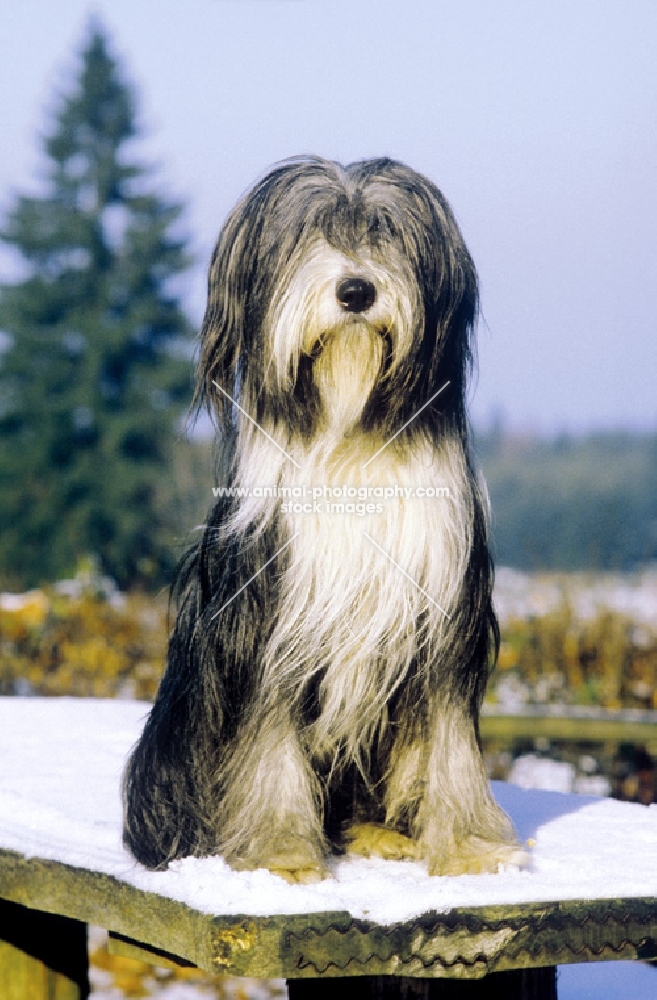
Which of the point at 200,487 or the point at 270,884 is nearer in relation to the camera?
the point at 270,884

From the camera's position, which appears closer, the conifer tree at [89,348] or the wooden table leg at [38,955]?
the wooden table leg at [38,955]

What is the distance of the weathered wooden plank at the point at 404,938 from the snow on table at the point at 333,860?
0.02m

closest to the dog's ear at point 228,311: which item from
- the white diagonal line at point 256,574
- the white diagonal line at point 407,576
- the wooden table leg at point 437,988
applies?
the white diagonal line at point 256,574

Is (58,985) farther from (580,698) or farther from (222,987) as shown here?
(580,698)

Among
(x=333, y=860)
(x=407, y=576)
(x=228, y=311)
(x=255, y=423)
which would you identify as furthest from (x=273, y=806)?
(x=228, y=311)

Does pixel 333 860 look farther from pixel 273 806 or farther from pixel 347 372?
pixel 347 372

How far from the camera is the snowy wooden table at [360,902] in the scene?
6.94 ft

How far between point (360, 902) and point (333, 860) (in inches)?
14.9

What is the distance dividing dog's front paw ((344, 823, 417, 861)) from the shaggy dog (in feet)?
0.15

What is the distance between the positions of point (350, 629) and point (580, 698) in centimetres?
384

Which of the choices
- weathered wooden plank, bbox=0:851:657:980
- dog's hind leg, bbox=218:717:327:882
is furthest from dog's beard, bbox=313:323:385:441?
weathered wooden plank, bbox=0:851:657:980

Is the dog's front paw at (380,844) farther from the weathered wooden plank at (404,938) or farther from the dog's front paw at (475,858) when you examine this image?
the weathered wooden plank at (404,938)

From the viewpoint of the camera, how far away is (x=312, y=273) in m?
2.35

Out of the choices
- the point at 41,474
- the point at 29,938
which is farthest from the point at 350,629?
the point at 41,474
